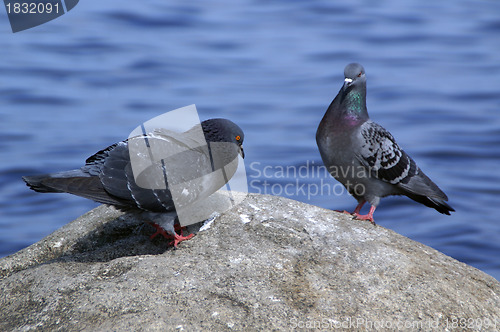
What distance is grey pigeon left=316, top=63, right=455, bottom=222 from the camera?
23.7 ft

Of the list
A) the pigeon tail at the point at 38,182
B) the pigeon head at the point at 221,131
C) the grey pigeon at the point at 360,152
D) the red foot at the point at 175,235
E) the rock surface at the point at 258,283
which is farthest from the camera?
the grey pigeon at the point at 360,152

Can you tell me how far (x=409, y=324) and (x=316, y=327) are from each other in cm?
79

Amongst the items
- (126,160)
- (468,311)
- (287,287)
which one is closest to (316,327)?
(287,287)

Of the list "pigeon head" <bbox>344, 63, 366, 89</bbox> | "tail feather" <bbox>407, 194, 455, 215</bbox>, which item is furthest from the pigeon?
"tail feather" <bbox>407, 194, 455, 215</bbox>

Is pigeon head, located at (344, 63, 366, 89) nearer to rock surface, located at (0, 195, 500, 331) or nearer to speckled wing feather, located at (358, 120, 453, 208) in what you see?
speckled wing feather, located at (358, 120, 453, 208)

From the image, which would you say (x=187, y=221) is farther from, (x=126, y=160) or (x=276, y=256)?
(x=276, y=256)

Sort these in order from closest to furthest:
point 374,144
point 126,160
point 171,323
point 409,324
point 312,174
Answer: point 171,323 < point 409,324 < point 126,160 < point 374,144 < point 312,174

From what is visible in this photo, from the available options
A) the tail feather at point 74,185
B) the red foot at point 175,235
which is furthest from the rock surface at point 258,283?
the tail feather at point 74,185

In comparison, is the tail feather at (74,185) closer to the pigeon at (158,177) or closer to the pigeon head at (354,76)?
the pigeon at (158,177)

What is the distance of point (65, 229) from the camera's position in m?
6.86

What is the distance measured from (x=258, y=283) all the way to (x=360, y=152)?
104 inches

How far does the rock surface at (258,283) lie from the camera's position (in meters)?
4.81

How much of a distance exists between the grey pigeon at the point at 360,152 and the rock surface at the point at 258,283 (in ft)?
3.26

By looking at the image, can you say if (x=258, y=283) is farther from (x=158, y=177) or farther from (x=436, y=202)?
(x=436, y=202)
